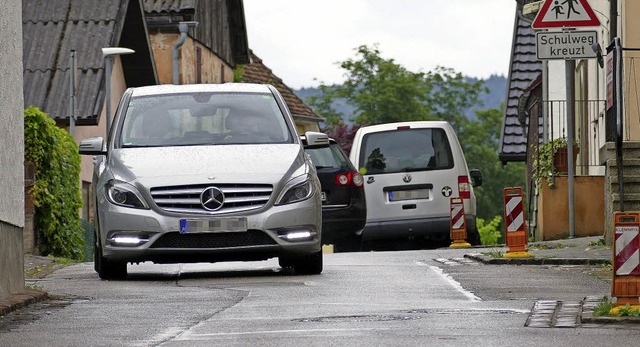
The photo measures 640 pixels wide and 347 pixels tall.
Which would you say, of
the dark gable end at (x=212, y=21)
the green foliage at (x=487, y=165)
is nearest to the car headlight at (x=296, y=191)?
the dark gable end at (x=212, y=21)

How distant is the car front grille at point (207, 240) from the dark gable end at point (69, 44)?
22.0 meters

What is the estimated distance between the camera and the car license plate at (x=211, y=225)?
1514 centimetres

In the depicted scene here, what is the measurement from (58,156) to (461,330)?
1573 centimetres

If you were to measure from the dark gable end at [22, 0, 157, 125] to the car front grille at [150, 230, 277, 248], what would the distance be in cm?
2204

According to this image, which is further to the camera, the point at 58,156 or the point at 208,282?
the point at 58,156

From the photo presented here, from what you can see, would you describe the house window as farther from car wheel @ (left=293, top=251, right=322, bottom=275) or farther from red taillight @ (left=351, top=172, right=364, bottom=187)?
car wheel @ (left=293, top=251, right=322, bottom=275)

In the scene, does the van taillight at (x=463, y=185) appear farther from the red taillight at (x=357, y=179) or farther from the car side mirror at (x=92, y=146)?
the car side mirror at (x=92, y=146)

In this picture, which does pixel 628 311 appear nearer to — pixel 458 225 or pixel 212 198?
pixel 212 198

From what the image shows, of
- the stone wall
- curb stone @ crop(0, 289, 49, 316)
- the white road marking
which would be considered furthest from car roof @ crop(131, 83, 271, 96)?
curb stone @ crop(0, 289, 49, 316)

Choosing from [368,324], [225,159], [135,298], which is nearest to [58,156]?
[225,159]

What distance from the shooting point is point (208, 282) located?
15125 mm

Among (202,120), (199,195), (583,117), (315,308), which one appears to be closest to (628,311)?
(315,308)

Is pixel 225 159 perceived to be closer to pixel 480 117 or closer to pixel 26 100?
pixel 26 100

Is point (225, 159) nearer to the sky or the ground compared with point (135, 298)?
nearer to the sky
